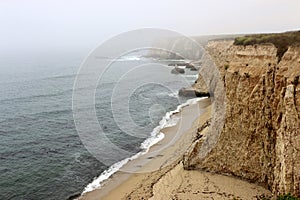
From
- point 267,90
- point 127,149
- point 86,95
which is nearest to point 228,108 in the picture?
point 267,90

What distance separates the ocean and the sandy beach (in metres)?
2.03

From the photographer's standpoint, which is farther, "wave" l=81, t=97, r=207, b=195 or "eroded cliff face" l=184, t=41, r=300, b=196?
"wave" l=81, t=97, r=207, b=195

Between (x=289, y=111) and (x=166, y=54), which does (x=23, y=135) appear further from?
(x=166, y=54)

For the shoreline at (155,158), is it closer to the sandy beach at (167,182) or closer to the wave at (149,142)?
the sandy beach at (167,182)

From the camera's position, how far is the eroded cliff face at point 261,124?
15.1m

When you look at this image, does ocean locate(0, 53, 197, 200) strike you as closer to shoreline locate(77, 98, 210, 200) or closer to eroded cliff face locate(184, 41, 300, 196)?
shoreline locate(77, 98, 210, 200)

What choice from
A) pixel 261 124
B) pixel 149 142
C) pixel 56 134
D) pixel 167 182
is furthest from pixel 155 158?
pixel 56 134

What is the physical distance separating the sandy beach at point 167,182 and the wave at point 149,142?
0.53 metres

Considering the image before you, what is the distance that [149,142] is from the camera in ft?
106

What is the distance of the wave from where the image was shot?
939 inches

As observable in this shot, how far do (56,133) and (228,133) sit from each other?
22.3m

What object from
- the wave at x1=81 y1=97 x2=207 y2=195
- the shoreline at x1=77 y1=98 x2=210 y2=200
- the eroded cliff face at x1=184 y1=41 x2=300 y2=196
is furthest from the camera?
the wave at x1=81 y1=97 x2=207 y2=195

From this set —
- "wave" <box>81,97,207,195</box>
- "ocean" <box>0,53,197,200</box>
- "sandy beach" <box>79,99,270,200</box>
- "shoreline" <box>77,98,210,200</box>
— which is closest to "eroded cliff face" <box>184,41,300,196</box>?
"sandy beach" <box>79,99,270,200</box>

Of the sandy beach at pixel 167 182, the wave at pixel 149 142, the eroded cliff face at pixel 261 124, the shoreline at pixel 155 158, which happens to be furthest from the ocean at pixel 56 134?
the eroded cliff face at pixel 261 124
